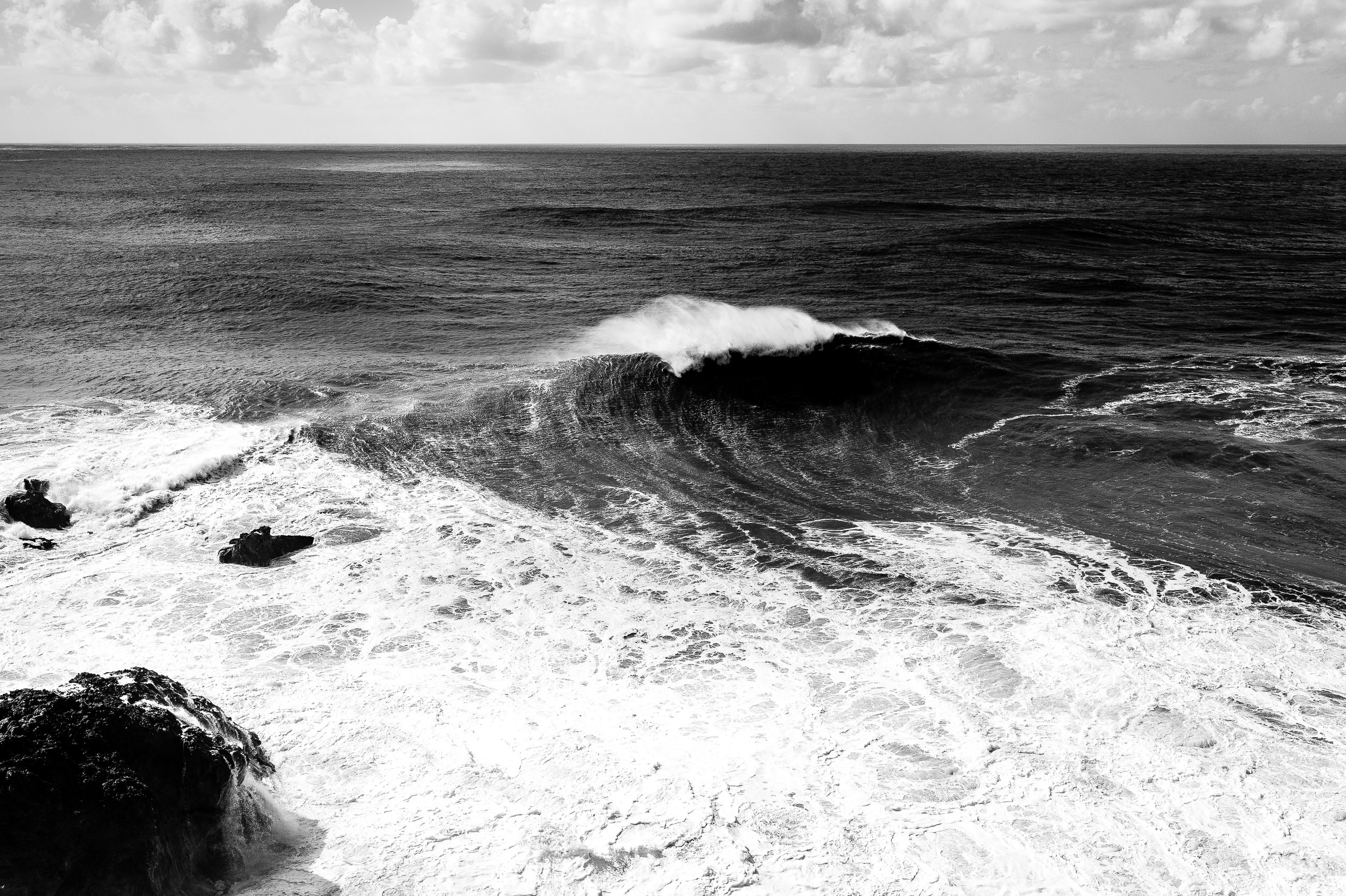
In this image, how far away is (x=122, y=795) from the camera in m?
A: 6.09

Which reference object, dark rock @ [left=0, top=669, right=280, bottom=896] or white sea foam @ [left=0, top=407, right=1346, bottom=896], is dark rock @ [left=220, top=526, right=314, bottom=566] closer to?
white sea foam @ [left=0, top=407, right=1346, bottom=896]

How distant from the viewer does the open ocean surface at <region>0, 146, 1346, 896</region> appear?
7223mm

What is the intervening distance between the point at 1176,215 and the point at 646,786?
60.6 meters

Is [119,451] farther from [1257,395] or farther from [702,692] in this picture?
[1257,395]

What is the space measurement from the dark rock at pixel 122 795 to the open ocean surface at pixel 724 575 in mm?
550

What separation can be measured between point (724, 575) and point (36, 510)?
9865 millimetres

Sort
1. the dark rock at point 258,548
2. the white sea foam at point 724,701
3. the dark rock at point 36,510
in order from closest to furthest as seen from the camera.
Result: the white sea foam at point 724,701 → the dark rock at point 258,548 → the dark rock at point 36,510

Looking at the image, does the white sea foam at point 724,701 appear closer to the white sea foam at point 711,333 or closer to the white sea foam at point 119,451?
the white sea foam at point 119,451

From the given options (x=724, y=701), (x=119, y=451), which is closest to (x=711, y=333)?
(x=119, y=451)

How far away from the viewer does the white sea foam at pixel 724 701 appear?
691 centimetres

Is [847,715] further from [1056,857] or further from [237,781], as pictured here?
[237,781]

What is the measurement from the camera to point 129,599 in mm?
10688

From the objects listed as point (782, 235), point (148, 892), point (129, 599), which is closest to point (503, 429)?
point (129, 599)

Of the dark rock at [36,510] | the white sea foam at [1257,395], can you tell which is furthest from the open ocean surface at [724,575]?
the dark rock at [36,510]
